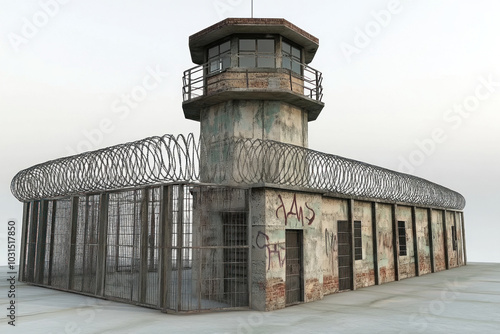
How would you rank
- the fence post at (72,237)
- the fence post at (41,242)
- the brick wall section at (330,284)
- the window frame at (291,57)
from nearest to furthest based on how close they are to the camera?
the brick wall section at (330,284) < the fence post at (72,237) < the window frame at (291,57) < the fence post at (41,242)

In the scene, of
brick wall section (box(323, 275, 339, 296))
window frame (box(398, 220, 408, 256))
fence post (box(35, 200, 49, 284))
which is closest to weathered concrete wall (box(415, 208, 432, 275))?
window frame (box(398, 220, 408, 256))

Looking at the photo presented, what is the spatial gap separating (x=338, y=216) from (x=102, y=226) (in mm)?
8285

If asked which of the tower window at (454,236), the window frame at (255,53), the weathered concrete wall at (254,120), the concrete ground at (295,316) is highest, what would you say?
the window frame at (255,53)

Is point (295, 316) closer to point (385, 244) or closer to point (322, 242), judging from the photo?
point (322, 242)

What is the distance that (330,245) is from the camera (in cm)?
1393

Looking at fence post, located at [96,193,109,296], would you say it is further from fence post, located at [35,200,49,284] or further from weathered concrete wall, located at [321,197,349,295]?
weathered concrete wall, located at [321,197,349,295]

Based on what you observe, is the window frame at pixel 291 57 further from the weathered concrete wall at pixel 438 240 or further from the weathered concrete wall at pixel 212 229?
the weathered concrete wall at pixel 438 240

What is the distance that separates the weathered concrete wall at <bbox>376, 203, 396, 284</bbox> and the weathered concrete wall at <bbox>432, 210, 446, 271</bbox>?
564 centimetres

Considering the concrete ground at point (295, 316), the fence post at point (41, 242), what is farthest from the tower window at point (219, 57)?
the fence post at point (41, 242)

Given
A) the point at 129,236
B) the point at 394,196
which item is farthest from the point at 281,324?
the point at 394,196

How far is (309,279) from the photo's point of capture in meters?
11.9

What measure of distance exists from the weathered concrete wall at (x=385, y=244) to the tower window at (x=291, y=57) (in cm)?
691

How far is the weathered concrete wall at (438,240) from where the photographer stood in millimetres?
22109

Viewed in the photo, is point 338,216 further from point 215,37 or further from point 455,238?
point 455,238
